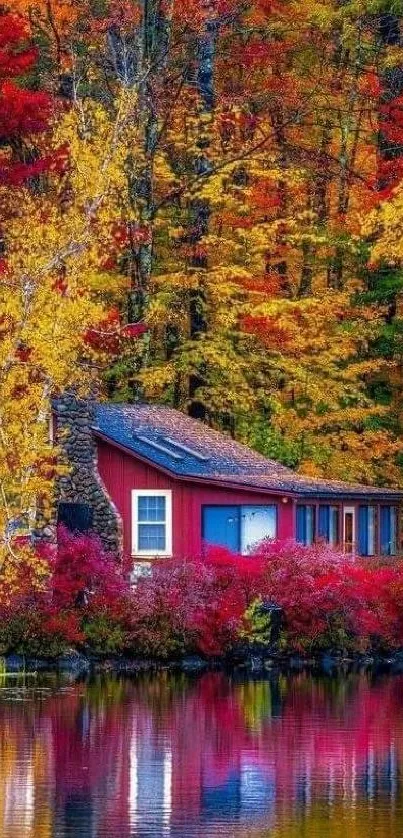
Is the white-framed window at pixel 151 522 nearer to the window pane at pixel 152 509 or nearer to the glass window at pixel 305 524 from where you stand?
the window pane at pixel 152 509

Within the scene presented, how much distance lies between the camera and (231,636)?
4553 cm

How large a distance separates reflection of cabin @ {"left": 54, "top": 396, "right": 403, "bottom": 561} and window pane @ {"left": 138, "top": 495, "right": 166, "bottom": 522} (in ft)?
0.08

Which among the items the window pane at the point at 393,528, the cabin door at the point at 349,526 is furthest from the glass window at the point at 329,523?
the window pane at the point at 393,528

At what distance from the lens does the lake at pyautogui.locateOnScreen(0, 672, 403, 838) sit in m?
23.6

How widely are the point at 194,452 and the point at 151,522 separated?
2.08 m

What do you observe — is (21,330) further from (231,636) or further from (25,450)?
(231,636)

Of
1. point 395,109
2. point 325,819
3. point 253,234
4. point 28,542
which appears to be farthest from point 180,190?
point 325,819

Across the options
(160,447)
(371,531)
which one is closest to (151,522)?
(160,447)

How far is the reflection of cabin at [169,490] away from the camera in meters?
49.4

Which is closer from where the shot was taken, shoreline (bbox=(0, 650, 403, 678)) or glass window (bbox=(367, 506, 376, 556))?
shoreline (bbox=(0, 650, 403, 678))

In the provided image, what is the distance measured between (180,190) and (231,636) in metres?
17.4

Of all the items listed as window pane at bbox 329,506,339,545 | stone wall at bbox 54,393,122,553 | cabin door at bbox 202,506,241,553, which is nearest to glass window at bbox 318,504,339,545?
window pane at bbox 329,506,339,545

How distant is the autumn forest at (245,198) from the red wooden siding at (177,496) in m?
4.15

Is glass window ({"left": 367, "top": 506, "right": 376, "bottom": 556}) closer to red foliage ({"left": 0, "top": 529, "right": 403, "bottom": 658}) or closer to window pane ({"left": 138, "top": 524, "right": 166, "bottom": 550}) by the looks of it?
window pane ({"left": 138, "top": 524, "right": 166, "bottom": 550})
